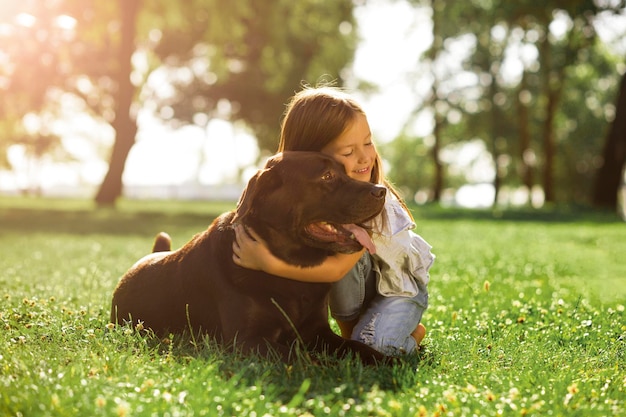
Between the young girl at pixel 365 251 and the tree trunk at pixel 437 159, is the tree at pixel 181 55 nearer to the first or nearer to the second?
the tree trunk at pixel 437 159

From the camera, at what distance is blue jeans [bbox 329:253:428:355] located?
4.12 metres

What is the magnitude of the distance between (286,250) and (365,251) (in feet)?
2.54

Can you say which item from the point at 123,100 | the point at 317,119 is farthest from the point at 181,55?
the point at 317,119

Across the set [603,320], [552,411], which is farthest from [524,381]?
[603,320]

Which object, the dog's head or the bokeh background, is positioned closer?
the dog's head

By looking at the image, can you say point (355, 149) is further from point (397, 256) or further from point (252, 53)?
point (252, 53)

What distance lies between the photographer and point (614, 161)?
72.6 feet

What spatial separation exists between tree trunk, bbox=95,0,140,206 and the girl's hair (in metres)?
19.0

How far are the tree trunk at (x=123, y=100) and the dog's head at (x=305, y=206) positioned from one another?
64.5 feet

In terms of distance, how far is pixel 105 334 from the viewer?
3.99 meters

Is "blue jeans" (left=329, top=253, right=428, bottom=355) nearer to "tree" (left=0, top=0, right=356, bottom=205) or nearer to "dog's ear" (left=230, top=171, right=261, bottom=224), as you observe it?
"dog's ear" (left=230, top=171, right=261, bottom=224)

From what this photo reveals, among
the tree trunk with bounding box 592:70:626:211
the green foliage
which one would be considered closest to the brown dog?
the green foliage

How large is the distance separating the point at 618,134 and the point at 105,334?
21.9 m

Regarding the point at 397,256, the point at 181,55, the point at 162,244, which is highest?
the point at 181,55
